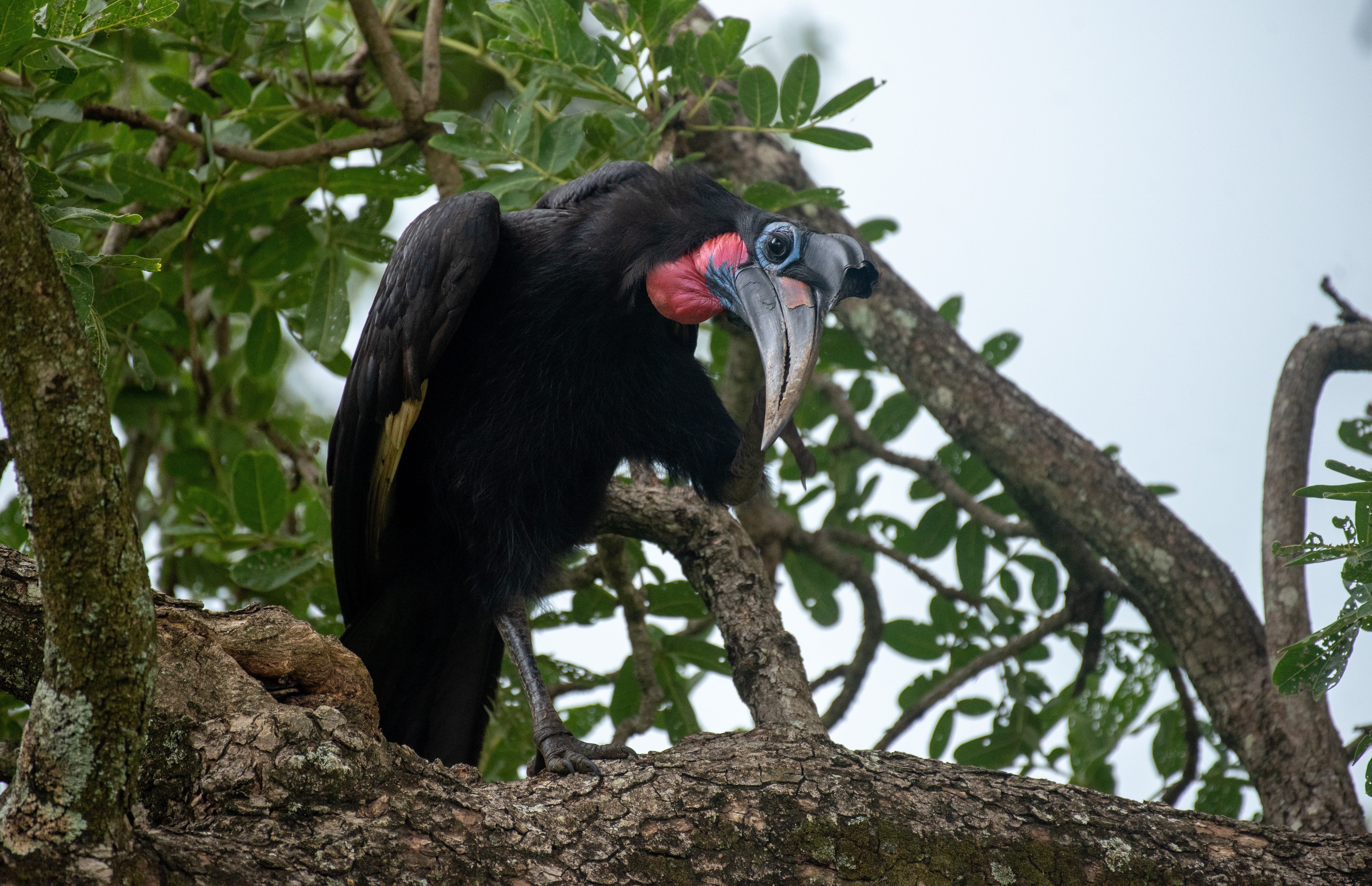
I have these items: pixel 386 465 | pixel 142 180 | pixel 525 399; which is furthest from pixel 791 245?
pixel 142 180

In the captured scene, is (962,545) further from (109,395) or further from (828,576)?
(109,395)

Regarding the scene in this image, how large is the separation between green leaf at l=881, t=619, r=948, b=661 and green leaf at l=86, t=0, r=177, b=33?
2.66m

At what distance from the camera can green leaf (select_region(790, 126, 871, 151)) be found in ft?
9.43

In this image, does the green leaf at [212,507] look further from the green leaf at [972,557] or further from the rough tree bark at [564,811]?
the green leaf at [972,557]

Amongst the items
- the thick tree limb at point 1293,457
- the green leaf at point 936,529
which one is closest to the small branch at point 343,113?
the green leaf at point 936,529

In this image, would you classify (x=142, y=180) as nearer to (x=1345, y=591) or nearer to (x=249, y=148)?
(x=249, y=148)

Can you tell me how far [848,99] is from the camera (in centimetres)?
281

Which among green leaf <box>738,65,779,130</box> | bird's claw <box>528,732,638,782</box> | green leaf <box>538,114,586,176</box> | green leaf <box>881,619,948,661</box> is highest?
green leaf <box>738,65,779,130</box>

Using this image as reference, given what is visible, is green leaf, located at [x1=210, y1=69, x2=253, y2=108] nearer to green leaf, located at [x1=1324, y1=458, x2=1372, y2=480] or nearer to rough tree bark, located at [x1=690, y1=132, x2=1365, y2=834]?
rough tree bark, located at [x1=690, y1=132, x2=1365, y2=834]

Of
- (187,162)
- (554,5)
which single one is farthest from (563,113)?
(187,162)

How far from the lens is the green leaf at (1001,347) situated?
376cm

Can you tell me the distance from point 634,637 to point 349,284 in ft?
6.19

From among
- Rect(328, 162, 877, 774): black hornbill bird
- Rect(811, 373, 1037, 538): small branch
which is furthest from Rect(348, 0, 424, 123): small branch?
Rect(811, 373, 1037, 538): small branch

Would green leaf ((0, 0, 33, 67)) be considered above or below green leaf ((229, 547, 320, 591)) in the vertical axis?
above
